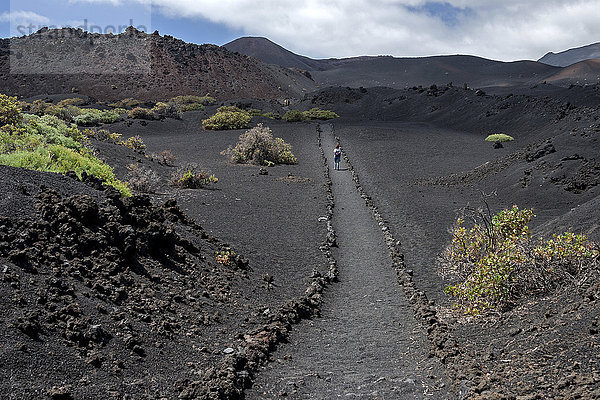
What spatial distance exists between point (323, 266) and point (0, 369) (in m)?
5.86

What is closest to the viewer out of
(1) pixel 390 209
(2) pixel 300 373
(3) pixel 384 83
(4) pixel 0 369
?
(4) pixel 0 369

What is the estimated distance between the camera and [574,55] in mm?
183625

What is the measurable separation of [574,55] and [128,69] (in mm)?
166870

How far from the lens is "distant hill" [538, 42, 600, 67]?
171m

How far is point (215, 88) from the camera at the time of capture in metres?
73.7

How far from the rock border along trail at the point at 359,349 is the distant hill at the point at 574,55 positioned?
612 feet

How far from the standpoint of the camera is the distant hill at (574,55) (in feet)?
561

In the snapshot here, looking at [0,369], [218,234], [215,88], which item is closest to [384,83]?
[215,88]

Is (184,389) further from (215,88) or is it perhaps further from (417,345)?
(215,88)

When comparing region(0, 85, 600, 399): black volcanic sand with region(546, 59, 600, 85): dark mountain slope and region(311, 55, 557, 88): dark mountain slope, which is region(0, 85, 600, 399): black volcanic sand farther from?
Answer: region(311, 55, 557, 88): dark mountain slope

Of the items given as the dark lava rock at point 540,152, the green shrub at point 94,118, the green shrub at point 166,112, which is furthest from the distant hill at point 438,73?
the dark lava rock at point 540,152

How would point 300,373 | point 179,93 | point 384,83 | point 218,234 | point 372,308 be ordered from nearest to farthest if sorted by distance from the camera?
point 300,373
point 372,308
point 218,234
point 179,93
point 384,83

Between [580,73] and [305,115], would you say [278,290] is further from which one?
[580,73]

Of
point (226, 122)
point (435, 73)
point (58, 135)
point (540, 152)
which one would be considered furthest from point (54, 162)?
point (435, 73)
